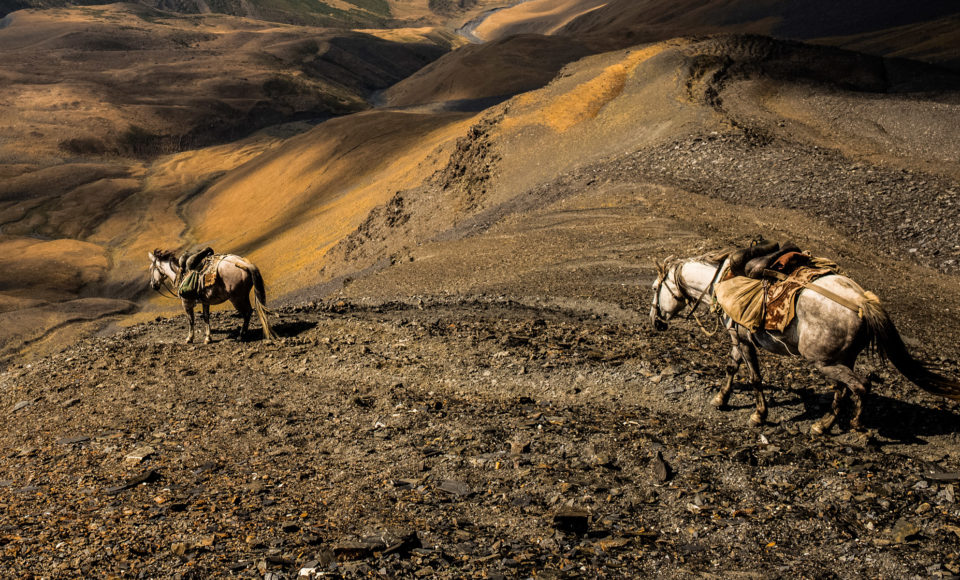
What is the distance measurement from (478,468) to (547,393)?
89.2 inches

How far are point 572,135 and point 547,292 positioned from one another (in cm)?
1434

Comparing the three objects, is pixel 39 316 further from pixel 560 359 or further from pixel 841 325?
pixel 841 325

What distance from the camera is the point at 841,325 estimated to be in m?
5.98

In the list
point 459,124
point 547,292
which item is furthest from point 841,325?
point 459,124

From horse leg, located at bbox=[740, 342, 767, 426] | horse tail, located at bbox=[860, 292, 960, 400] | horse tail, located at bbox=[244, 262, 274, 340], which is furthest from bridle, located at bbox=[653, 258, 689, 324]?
horse tail, located at bbox=[244, 262, 274, 340]

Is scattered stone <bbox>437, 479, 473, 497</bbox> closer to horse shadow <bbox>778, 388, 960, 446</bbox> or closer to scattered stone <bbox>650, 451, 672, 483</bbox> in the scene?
scattered stone <bbox>650, 451, 672, 483</bbox>

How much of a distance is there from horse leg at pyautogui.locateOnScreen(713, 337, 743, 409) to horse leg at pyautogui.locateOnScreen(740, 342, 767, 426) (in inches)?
5.4

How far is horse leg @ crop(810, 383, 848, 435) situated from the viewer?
6.48m

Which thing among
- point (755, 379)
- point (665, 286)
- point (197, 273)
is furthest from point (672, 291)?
point (197, 273)

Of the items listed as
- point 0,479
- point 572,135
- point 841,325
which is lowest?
point 0,479

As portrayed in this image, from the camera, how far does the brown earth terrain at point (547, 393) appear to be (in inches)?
208

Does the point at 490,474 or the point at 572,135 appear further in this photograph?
the point at 572,135

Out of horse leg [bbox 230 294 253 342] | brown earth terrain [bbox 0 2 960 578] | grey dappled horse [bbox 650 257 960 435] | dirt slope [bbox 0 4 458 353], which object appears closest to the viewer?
brown earth terrain [bbox 0 2 960 578]

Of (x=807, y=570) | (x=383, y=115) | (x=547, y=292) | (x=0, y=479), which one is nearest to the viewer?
(x=807, y=570)
